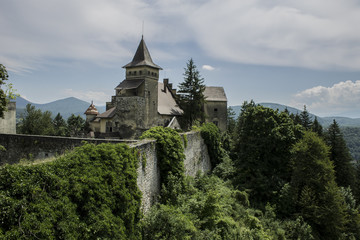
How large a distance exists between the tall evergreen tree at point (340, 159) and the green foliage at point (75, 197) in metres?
30.8

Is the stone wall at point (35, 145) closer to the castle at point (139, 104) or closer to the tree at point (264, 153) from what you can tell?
the tree at point (264, 153)

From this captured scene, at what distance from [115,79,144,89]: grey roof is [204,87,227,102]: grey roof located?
14.7 m

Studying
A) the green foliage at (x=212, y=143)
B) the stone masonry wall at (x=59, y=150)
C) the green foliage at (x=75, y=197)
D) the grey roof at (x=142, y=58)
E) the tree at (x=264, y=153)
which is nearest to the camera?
the green foliage at (x=75, y=197)

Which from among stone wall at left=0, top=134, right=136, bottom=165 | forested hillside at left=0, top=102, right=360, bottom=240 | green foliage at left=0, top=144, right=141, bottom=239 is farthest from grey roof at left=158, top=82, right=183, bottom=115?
green foliage at left=0, top=144, right=141, bottom=239

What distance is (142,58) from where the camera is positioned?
113 feet

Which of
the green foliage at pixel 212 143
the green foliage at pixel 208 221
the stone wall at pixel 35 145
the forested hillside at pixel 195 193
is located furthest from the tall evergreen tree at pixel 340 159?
the stone wall at pixel 35 145

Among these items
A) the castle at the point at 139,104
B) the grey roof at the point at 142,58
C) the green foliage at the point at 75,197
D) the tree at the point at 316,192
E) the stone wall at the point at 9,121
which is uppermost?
the grey roof at the point at 142,58

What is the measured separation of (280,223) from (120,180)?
51.5 ft

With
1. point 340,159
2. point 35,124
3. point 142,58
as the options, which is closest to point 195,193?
point 142,58

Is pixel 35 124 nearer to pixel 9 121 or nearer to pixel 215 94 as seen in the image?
pixel 215 94

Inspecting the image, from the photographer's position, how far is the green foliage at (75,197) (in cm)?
476

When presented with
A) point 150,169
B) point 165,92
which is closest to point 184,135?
point 150,169

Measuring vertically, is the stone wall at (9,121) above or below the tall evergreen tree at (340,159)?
above

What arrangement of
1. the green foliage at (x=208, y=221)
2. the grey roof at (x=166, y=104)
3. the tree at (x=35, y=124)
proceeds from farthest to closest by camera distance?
the tree at (x=35, y=124) → the grey roof at (x=166, y=104) → the green foliage at (x=208, y=221)
